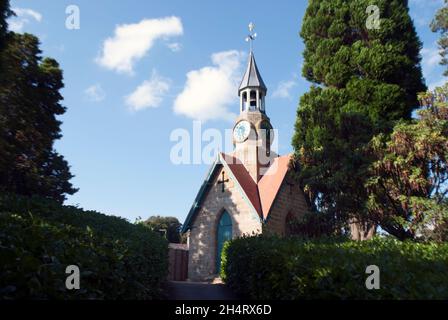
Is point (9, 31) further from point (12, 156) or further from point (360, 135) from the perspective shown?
point (360, 135)

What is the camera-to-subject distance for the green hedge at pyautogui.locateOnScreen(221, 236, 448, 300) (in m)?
5.61

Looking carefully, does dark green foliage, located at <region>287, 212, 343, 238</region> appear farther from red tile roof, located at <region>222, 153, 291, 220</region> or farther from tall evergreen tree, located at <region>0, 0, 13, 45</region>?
tall evergreen tree, located at <region>0, 0, 13, 45</region>

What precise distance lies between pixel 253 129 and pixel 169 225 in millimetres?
28466

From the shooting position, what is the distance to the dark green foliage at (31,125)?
19703 millimetres

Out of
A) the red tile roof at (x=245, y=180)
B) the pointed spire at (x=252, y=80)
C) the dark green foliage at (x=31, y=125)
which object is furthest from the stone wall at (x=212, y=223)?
the dark green foliage at (x=31, y=125)

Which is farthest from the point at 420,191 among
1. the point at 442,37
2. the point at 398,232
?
the point at 442,37

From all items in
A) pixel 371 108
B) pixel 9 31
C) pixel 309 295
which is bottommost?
pixel 309 295

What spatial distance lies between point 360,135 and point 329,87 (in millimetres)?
3322

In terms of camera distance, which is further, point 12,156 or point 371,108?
point 12,156

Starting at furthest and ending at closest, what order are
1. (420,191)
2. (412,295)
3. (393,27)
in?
(393,27)
(420,191)
(412,295)

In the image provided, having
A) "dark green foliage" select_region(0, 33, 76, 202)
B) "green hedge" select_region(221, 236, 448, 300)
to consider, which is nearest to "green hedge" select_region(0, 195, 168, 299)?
"green hedge" select_region(221, 236, 448, 300)

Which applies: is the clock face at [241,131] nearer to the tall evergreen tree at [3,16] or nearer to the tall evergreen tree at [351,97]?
the tall evergreen tree at [351,97]

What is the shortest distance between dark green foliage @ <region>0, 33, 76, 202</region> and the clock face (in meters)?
11.8

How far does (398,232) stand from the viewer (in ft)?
51.0
